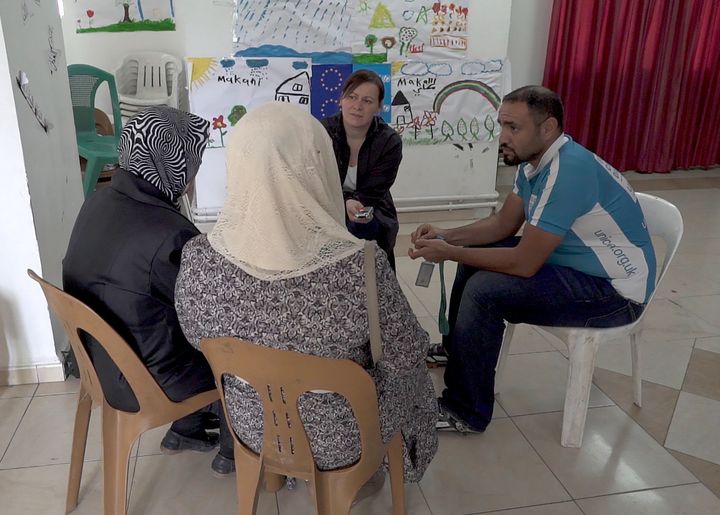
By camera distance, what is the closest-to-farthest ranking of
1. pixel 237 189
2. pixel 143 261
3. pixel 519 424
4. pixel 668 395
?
pixel 237 189, pixel 143 261, pixel 519 424, pixel 668 395

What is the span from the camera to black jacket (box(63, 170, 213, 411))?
1.43 metres

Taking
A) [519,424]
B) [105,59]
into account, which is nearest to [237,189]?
[519,424]

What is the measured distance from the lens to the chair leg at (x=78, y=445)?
163 centimetres

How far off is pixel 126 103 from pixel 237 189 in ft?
11.9

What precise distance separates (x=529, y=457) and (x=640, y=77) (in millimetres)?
3909

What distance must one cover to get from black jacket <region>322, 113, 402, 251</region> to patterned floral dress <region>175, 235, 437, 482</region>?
1.23 m

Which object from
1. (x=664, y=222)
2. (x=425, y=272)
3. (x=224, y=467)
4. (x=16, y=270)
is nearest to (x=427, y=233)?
(x=425, y=272)

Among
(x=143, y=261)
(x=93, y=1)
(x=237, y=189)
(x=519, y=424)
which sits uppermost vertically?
(x=93, y=1)

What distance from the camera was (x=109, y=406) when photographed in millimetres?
1520

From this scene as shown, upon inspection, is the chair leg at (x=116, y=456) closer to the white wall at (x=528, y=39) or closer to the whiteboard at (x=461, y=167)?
the whiteboard at (x=461, y=167)

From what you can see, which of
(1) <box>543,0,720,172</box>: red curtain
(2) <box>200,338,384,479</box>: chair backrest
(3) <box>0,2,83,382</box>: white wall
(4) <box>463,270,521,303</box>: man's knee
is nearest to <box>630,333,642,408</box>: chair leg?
(4) <box>463,270,521,303</box>: man's knee

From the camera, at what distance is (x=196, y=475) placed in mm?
1845

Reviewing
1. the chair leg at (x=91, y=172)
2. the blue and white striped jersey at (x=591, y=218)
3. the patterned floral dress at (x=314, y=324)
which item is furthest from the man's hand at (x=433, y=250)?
the chair leg at (x=91, y=172)

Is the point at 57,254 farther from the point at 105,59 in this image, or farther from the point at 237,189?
the point at 105,59
